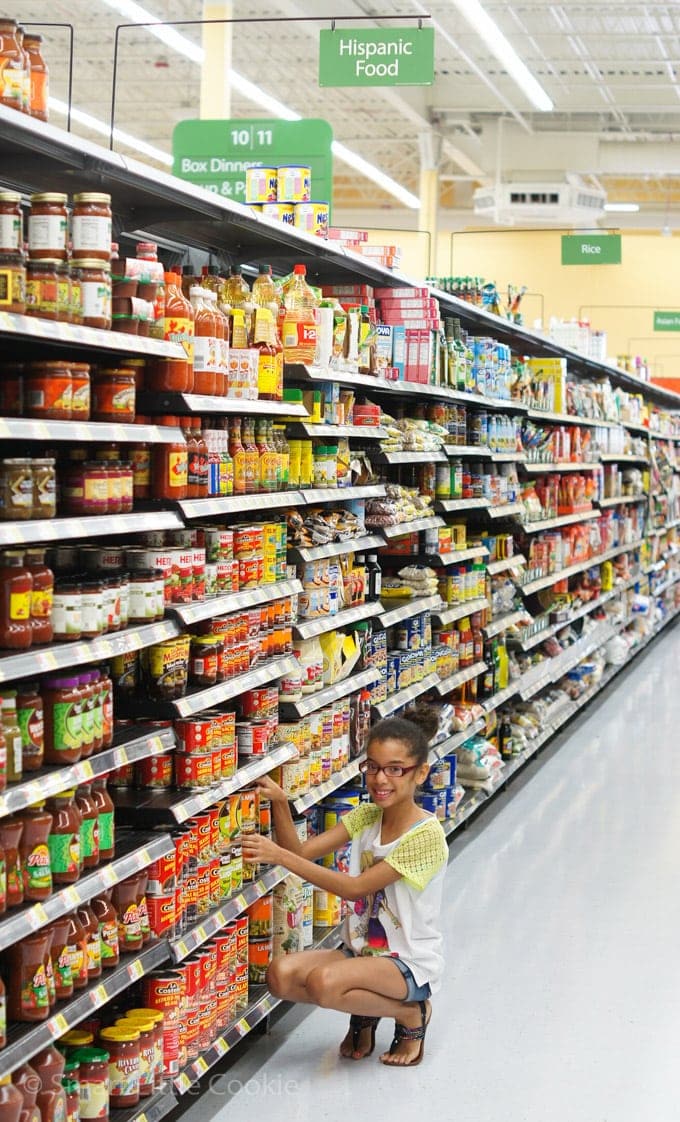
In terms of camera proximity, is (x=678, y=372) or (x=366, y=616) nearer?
(x=366, y=616)

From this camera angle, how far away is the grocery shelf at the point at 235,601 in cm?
364

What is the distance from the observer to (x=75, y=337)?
9.73 ft

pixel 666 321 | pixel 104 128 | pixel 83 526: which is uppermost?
pixel 104 128

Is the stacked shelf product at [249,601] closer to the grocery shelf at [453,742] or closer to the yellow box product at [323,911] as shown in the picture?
the grocery shelf at [453,742]

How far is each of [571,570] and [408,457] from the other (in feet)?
14.4

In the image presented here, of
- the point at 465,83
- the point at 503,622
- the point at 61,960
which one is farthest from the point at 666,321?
the point at 61,960

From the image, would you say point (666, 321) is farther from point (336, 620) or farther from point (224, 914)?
point (224, 914)

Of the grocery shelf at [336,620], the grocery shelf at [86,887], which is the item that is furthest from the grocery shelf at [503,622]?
the grocery shelf at [86,887]

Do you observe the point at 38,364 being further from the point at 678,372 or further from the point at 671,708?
the point at 678,372

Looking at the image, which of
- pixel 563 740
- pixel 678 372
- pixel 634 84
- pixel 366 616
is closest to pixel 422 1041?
pixel 366 616

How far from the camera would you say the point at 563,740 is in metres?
9.63

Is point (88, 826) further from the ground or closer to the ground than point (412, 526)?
closer to the ground

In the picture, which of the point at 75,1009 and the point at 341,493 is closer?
the point at 75,1009

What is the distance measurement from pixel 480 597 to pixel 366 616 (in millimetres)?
2130
